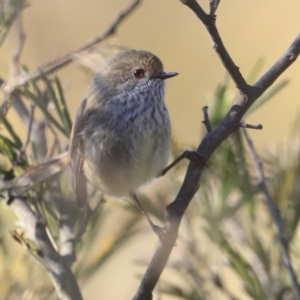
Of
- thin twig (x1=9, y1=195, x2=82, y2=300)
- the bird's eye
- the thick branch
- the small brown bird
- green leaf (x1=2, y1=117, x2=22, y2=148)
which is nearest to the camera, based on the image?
the thick branch

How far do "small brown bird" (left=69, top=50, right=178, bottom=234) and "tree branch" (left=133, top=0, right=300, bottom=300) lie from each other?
54 centimetres

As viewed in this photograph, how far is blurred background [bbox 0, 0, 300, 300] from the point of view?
1207 mm

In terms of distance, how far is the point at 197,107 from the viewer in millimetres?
4273

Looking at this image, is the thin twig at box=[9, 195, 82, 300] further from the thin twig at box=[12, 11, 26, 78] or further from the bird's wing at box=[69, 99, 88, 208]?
the bird's wing at box=[69, 99, 88, 208]

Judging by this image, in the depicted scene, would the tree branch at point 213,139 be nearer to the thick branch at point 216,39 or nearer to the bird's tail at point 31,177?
the thick branch at point 216,39

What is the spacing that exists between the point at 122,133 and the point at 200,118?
8.00 ft

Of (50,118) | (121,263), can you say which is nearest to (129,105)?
(50,118)

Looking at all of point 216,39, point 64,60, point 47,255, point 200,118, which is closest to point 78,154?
point 64,60

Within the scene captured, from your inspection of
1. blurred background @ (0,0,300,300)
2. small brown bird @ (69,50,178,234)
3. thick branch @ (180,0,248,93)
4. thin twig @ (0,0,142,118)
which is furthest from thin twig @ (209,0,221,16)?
small brown bird @ (69,50,178,234)

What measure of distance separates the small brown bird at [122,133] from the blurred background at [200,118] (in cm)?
8

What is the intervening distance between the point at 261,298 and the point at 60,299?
39 centimetres

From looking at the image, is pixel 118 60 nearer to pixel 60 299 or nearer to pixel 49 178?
pixel 49 178

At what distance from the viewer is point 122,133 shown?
1.67 m

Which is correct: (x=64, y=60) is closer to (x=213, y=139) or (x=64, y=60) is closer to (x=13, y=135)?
(x=13, y=135)
